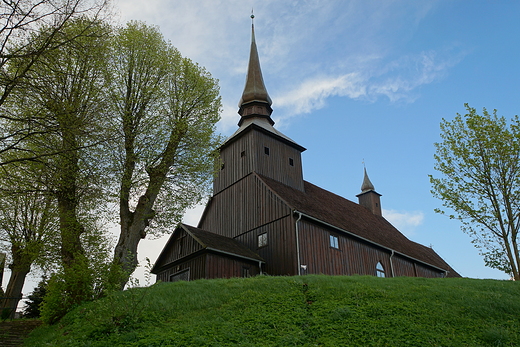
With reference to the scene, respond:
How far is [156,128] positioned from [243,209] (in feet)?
28.5

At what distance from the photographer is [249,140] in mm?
26203

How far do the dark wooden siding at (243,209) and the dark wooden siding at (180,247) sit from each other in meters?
3.30

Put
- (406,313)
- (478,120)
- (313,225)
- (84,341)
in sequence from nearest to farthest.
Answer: (84,341)
(406,313)
(478,120)
(313,225)

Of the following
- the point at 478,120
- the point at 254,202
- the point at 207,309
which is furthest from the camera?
the point at 254,202

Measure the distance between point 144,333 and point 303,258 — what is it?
456 inches

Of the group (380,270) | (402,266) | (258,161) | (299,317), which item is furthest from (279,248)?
(402,266)

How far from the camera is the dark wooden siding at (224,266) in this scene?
19938mm

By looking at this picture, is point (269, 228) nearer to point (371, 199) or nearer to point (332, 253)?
point (332, 253)

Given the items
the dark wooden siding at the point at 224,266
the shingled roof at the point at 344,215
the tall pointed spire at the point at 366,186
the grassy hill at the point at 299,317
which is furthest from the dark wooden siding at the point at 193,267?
the tall pointed spire at the point at 366,186

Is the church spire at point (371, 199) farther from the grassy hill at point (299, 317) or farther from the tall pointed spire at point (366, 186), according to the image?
the grassy hill at point (299, 317)

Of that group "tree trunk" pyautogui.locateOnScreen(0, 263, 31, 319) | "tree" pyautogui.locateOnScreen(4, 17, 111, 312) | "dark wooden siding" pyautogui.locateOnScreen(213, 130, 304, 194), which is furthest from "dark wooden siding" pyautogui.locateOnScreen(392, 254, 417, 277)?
"tree trunk" pyautogui.locateOnScreen(0, 263, 31, 319)

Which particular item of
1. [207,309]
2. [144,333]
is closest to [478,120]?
[207,309]

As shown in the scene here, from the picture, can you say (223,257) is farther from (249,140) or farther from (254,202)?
(249,140)

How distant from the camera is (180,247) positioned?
2267cm
